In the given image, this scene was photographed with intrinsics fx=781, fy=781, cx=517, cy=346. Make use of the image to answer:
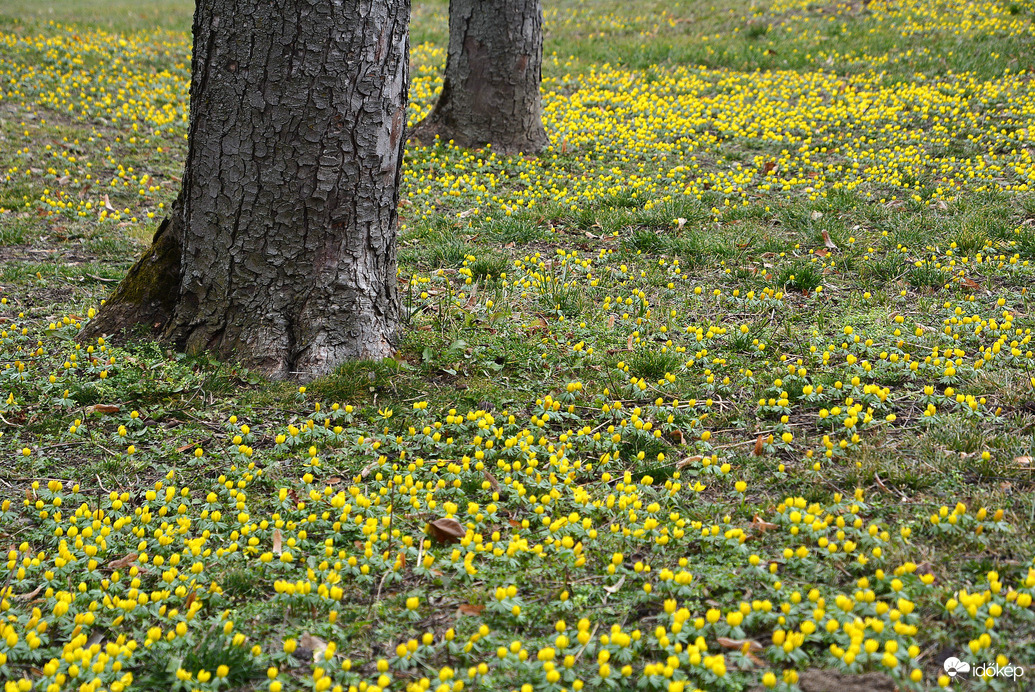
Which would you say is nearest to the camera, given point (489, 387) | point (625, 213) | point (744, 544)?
point (744, 544)

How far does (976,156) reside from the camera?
7586 mm

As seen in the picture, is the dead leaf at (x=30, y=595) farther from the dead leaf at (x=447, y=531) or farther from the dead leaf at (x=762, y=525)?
the dead leaf at (x=762, y=525)

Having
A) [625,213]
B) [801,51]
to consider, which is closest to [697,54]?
[801,51]

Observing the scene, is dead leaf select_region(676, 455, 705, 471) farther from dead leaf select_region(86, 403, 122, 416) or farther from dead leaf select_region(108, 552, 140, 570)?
dead leaf select_region(86, 403, 122, 416)

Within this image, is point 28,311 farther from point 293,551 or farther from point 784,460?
point 784,460

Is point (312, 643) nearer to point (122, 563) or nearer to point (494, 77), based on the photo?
point (122, 563)

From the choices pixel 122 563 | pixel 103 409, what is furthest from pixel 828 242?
pixel 122 563

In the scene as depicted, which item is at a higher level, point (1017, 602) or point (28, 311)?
point (1017, 602)

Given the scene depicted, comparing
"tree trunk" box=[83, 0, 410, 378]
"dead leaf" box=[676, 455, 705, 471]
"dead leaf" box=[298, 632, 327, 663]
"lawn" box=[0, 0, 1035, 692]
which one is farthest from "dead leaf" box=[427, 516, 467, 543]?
"tree trunk" box=[83, 0, 410, 378]

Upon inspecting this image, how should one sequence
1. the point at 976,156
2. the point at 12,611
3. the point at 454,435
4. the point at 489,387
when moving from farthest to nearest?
the point at 976,156, the point at 489,387, the point at 454,435, the point at 12,611

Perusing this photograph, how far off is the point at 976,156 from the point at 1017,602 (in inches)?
248

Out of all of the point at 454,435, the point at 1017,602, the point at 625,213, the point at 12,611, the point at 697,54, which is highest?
the point at 697,54

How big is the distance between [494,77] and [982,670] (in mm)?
7013

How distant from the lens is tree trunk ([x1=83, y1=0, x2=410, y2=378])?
4098 mm
